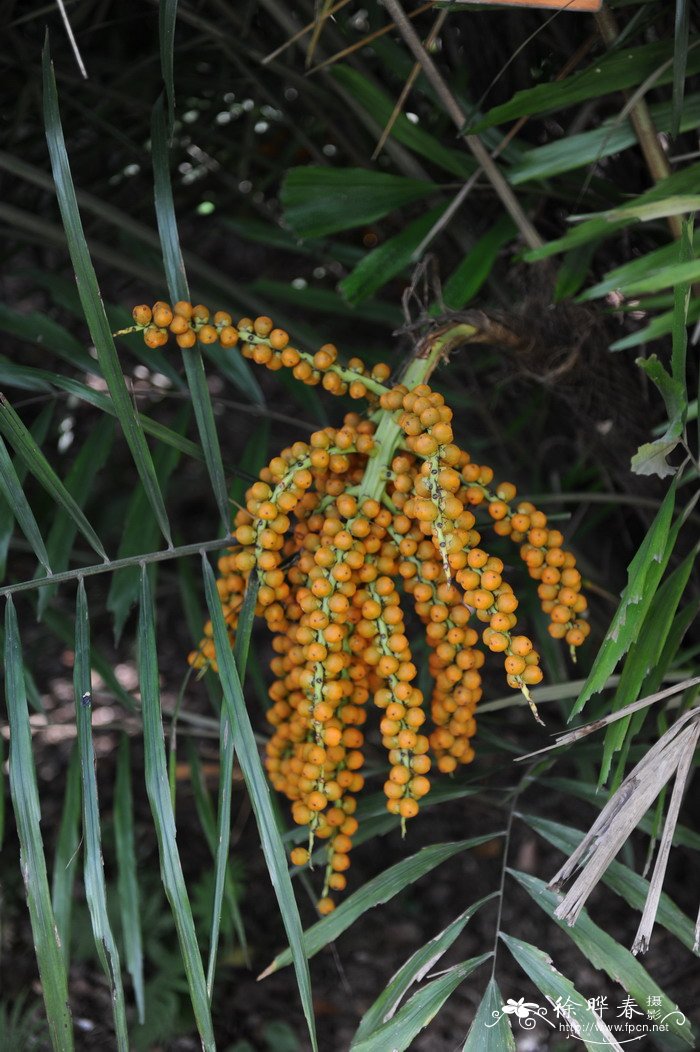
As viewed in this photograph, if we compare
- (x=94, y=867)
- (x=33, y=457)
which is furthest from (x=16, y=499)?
(x=94, y=867)

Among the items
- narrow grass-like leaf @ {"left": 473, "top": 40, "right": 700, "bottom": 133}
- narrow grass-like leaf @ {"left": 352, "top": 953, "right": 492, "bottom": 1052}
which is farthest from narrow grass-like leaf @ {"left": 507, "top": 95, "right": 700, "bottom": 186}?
narrow grass-like leaf @ {"left": 352, "top": 953, "right": 492, "bottom": 1052}

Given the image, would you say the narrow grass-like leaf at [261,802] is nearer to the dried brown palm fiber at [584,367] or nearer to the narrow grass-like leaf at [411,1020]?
the narrow grass-like leaf at [411,1020]

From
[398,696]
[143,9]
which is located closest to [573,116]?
[143,9]

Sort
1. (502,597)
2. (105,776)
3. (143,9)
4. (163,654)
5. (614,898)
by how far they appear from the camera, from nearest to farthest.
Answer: (502,597)
(143,9)
(614,898)
(105,776)
(163,654)

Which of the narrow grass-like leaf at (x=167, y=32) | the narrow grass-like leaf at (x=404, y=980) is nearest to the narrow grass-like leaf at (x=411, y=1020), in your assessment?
the narrow grass-like leaf at (x=404, y=980)

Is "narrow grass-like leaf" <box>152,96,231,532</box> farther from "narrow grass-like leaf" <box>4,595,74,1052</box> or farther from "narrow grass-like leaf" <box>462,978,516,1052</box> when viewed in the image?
"narrow grass-like leaf" <box>462,978,516,1052</box>

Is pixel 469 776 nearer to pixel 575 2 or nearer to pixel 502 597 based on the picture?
pixel 502 597
